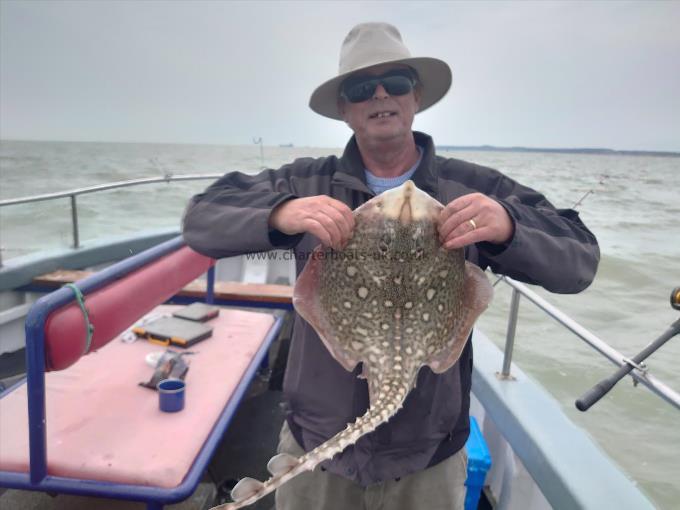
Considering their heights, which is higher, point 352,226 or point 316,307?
point 352,226

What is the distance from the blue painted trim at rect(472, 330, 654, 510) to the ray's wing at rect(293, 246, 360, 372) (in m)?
1.31

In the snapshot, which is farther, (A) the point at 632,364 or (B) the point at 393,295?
(A) the point at 632,364

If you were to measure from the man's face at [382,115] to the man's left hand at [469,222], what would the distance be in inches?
26.2

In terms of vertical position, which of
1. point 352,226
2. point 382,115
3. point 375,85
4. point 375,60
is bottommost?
point 352,226

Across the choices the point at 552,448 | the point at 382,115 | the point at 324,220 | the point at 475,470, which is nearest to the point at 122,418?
the point at 324,220

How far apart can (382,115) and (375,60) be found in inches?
10.1

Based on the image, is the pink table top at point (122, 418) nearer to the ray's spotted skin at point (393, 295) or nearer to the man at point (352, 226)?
the man at point (352, 226)

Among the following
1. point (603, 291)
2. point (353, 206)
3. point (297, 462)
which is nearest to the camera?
point (297, 462)

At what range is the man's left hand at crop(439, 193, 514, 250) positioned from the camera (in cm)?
151

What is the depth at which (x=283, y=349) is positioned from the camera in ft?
16.8

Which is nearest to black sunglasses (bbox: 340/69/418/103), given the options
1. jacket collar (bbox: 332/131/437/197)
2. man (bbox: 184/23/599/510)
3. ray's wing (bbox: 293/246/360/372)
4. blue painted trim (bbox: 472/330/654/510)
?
man (bbox: 184/23/599/510)

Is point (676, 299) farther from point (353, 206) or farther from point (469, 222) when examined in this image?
point (353, 206)

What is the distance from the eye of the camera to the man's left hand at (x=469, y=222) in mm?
1509

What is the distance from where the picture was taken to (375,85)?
6.93 ft
